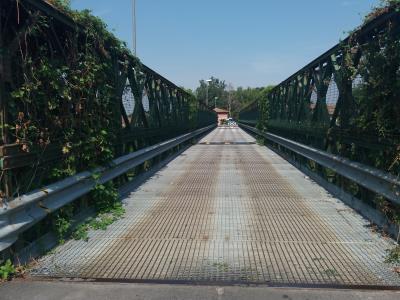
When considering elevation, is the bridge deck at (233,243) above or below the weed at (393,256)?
below

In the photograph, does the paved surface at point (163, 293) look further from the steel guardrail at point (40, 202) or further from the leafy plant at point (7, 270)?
the steel guardrail at point (40, 202)

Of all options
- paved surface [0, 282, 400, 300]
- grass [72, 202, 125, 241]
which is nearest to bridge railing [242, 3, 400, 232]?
paved surface [0, 282, 400, 300]

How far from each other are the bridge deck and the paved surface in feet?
0.64

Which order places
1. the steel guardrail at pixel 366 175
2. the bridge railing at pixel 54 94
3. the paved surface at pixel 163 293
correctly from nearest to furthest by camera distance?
the paved surface at pixel 163 293 < the bridge railing at pixel 54 94 < the steel guardrail at pixel 366 175

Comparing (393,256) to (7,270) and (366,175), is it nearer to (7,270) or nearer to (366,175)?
(366,175)

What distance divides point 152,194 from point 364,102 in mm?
3953

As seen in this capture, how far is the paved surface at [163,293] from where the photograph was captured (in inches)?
148

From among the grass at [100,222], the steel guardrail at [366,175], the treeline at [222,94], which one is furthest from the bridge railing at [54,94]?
the treeline at [222,94]

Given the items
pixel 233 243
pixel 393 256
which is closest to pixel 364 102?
pixel 393 256

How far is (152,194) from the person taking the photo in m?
8.46

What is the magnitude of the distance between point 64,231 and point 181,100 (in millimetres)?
15837

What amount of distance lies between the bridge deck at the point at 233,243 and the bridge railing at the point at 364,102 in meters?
0.68

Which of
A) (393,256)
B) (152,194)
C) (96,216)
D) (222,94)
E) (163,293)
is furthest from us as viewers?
(222,94)

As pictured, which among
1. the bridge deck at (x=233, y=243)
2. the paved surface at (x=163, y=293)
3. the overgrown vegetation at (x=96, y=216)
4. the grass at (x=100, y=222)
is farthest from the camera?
the grass at (x=100, y=222)
